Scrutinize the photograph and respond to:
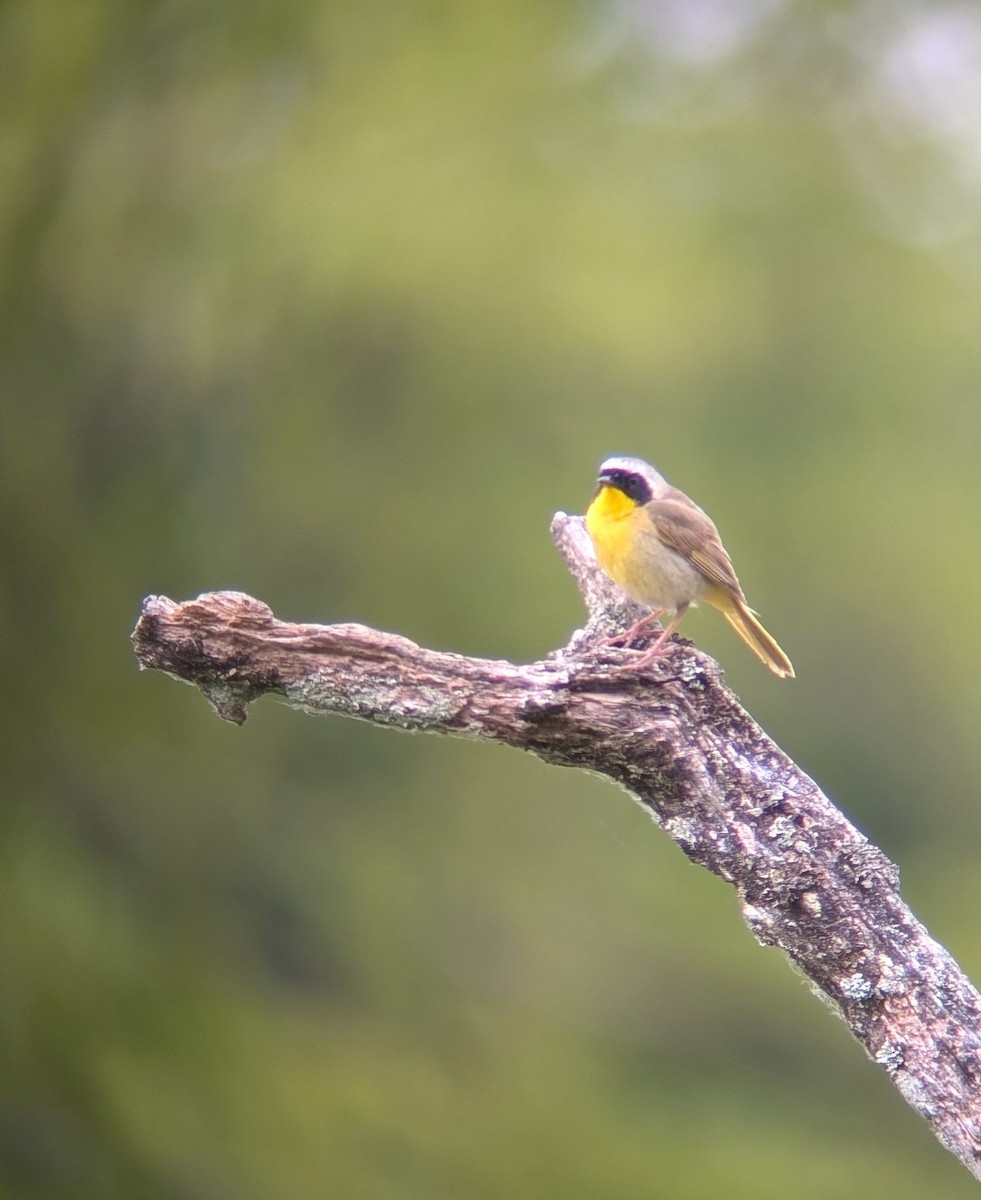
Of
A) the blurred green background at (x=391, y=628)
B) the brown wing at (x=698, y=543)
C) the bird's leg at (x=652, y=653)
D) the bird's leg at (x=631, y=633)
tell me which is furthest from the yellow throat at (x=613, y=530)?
the blurred green background at (x=391, y=628)

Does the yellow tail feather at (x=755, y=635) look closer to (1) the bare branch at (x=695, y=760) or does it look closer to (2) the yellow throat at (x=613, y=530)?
(2) the yellow throat at (x=613, y=530)

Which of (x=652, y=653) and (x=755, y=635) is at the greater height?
(x=755, y=635)

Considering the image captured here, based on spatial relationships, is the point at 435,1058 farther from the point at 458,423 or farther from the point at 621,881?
the point at 458,423

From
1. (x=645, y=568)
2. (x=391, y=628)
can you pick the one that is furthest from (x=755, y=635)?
(x=391, y=628)

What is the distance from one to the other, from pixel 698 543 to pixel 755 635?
1.40ft

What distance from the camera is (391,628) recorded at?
30.7 feet

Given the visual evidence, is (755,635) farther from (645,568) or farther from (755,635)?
(645,568)

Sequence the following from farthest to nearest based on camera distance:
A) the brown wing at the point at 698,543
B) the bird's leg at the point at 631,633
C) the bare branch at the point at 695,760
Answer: the brown wing at the point at 698,543 → the bird's leg at the point at 631,633 → the bare branch at the point at 695,760

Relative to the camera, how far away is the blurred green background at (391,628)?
9.41 metres

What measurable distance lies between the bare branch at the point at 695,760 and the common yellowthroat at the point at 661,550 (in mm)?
976

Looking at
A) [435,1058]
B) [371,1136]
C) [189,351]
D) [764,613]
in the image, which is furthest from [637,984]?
[189,351]

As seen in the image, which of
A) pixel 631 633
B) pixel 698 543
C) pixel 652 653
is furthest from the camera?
pixel 698 543

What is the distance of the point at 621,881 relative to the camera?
9.85 m

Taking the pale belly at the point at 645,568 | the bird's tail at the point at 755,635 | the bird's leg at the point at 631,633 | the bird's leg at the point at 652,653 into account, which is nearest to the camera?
the bird's leg at the point at 652,653
